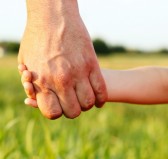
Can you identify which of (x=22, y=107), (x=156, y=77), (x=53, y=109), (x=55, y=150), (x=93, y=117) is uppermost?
(x=53, y=109)

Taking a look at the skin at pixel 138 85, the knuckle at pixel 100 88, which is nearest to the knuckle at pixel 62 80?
the knuckle at pixel 100 88

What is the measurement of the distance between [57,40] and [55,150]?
0.64 m

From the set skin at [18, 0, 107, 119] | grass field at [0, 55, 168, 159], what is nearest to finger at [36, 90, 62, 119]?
Result: skin at [18, 0, 107, 119]

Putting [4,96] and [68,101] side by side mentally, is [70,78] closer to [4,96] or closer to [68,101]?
[68,101]

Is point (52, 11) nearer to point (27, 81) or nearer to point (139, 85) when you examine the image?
point (27, 81)

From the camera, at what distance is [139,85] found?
2572 mm

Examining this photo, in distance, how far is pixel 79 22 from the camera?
2100mm

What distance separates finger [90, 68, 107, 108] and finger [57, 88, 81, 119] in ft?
0.25

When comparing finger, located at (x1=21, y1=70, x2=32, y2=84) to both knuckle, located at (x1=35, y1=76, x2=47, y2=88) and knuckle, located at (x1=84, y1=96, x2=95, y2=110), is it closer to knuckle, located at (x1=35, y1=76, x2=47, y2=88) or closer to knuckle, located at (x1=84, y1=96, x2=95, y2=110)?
knuckle, located at (x1=35, y1=76, x2=47, y2=88)

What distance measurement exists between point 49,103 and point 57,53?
0.16 metres

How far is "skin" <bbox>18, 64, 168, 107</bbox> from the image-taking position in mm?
2492

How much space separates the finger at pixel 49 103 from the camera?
2.15m

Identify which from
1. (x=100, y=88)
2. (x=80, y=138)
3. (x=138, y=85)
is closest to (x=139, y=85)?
(x=138, y=85)

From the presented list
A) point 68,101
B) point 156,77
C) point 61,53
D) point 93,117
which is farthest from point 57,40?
point 93,117
